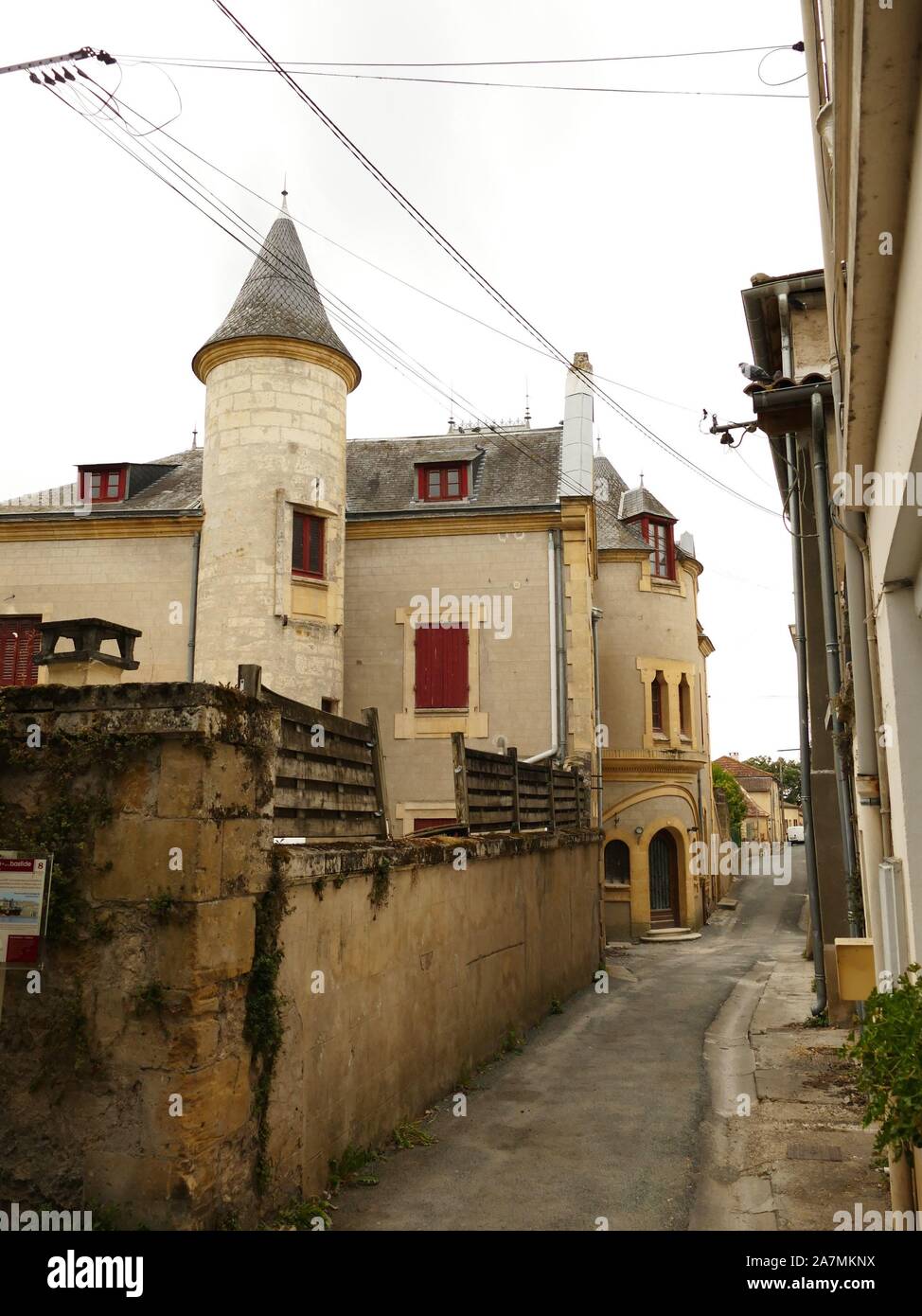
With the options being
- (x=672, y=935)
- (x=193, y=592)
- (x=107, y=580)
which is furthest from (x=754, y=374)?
(x=672, y=935)

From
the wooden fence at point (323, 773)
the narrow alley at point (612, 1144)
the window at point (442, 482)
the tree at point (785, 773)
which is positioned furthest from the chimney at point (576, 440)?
the tree at point (785, 773)

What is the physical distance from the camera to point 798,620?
505 inches

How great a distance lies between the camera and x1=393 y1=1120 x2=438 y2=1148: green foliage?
7016mm

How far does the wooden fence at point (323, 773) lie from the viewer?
19.0 feet

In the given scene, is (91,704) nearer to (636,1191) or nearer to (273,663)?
(636,1191)

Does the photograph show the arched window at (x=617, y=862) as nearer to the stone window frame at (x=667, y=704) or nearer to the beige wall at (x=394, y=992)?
the stone window frame at (x=667, y=704)

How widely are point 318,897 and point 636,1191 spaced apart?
9.11 feet

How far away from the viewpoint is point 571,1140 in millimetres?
7355

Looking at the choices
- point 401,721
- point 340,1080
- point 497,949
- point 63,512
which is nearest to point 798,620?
point 497,949

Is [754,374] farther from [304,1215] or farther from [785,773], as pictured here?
[785,773]

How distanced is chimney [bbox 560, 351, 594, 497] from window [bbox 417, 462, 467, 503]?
2032 mm

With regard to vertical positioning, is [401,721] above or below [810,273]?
below

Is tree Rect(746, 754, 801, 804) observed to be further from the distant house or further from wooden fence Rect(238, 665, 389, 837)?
wooden fence Rect(238, 665, 389, 837)

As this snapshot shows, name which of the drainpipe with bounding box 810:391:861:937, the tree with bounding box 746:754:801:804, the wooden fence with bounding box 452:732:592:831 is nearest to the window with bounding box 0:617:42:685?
the wooden fence with bounding box 452:732:592:831
